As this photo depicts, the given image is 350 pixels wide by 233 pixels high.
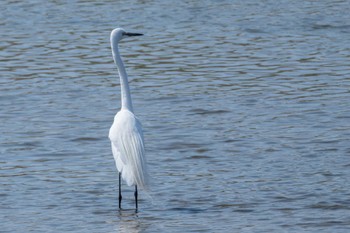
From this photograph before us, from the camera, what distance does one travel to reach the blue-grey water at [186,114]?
8.26 meters

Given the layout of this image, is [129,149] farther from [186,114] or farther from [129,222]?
[186,114]

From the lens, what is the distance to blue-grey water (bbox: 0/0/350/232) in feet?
27.1

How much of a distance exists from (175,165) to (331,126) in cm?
223

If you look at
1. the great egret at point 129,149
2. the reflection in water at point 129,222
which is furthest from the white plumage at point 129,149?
the reflection in water at point 129,222

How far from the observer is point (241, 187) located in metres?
8.80

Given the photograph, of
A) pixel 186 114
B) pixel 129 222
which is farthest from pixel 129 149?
pixel 186 114

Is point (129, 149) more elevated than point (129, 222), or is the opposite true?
point (129, 149)

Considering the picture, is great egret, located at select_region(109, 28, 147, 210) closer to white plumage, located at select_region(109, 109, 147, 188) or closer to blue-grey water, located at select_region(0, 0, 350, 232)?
white plumage, located at select_region(109, 109, 147, 188)

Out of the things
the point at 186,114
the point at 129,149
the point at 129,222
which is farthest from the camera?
the point at 186,114

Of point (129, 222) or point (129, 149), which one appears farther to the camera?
point (129, 149)

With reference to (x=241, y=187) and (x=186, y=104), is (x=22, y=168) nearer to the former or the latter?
(x=241, y=187)

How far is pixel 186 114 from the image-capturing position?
11.6 m

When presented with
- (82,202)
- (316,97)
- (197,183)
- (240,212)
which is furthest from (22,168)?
(316,97)

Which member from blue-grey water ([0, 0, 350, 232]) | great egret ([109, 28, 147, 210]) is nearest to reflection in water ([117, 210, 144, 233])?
blue-grey water ([0, 0, 350, 232])
